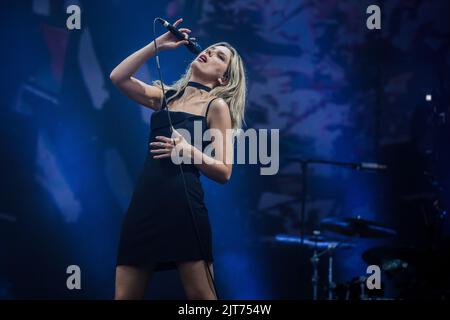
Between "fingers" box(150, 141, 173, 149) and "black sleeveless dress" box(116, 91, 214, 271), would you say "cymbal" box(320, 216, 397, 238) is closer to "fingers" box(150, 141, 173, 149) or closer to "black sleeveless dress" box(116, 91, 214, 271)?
"black sleeveless dress" box(116, 91, 214, 271)

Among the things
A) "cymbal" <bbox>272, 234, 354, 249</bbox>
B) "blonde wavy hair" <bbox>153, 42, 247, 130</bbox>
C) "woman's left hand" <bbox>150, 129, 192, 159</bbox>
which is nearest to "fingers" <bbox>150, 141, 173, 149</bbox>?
"woman's left hand" <bbox>150, 129, 192, 159</bbox>

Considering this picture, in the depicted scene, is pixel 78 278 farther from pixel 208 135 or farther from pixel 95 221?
pixel 208 135

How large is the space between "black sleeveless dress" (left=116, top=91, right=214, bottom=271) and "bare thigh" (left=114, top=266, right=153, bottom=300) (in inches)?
1.2

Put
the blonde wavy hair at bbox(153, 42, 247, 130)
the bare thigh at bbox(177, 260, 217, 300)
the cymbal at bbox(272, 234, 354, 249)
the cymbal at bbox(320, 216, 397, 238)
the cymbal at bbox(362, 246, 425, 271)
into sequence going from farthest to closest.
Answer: the cymbal at bbox(272, 234, 354, 249)
the cymbal at bbox(320, 216, 397, 238)
the cymbal at bbox(362, 246, 425, 271)
the blonde wavy hair at bbox(153, 42, 247, 130)
the bare thigh at bbox(177, 260, 217, 300)

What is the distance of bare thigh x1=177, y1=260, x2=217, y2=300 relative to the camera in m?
2.59

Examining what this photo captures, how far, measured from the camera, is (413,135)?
5691mm

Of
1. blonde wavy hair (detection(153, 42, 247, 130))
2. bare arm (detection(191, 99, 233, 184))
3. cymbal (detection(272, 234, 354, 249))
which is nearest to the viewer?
bare arm (detection(191, 99, 233, 184))

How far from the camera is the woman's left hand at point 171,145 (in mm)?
2670

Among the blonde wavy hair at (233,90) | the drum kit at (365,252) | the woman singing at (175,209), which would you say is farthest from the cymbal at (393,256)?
the woman singing at (175,209)

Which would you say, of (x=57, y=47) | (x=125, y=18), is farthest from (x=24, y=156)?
(x=125, y=18)

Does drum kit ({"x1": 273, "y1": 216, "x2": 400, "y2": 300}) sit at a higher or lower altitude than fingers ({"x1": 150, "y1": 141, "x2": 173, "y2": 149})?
lower

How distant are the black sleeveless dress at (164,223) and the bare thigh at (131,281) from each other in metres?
0.03

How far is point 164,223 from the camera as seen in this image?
2.65 meters

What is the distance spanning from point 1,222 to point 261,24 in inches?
117
